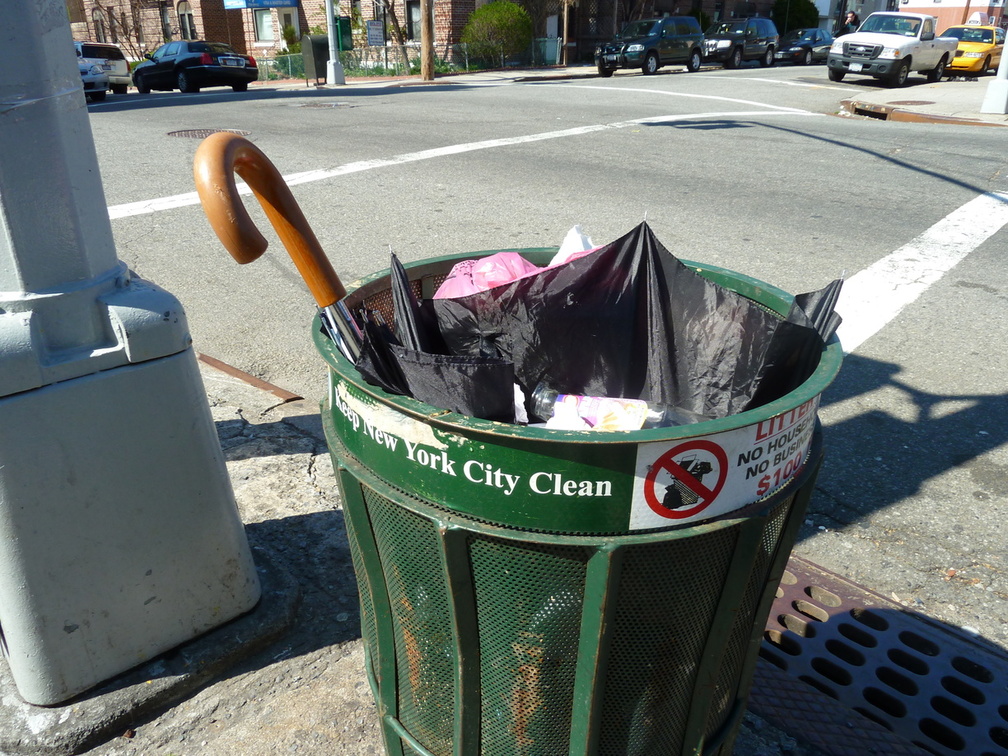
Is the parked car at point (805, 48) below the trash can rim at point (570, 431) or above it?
below

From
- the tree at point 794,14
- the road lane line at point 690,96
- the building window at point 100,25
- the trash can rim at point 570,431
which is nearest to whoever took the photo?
the trash can rim at point 570,431

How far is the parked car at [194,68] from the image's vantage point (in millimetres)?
23281

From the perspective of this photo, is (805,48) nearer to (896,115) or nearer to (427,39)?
(427,39)

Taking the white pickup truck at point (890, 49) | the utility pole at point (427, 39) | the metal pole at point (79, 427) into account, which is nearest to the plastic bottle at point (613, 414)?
the metal pole at point (79, 427)

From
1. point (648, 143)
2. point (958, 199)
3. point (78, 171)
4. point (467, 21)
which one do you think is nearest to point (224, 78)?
point (467, 21)

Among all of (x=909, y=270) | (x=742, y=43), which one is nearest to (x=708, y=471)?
(x=909, y=270)

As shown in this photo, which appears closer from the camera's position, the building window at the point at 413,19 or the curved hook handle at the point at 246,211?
the curved hook handle at the point at 246,211

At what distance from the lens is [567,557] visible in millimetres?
1268

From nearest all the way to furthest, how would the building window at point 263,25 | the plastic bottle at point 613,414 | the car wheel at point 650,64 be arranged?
the plastic bottle at point 613,414 < the car wheel at point 650,64 < the building window at point 263,25

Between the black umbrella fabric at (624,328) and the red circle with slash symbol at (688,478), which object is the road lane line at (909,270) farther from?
the red circle with slash symbol at (688,478)

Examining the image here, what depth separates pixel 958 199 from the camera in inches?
280

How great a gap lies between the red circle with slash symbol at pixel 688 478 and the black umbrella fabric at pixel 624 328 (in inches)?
18.6

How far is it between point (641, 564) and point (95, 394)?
132cm

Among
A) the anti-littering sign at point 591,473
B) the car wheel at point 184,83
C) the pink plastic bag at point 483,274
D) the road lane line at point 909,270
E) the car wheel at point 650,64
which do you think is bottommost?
the car wheel at point 184,83
